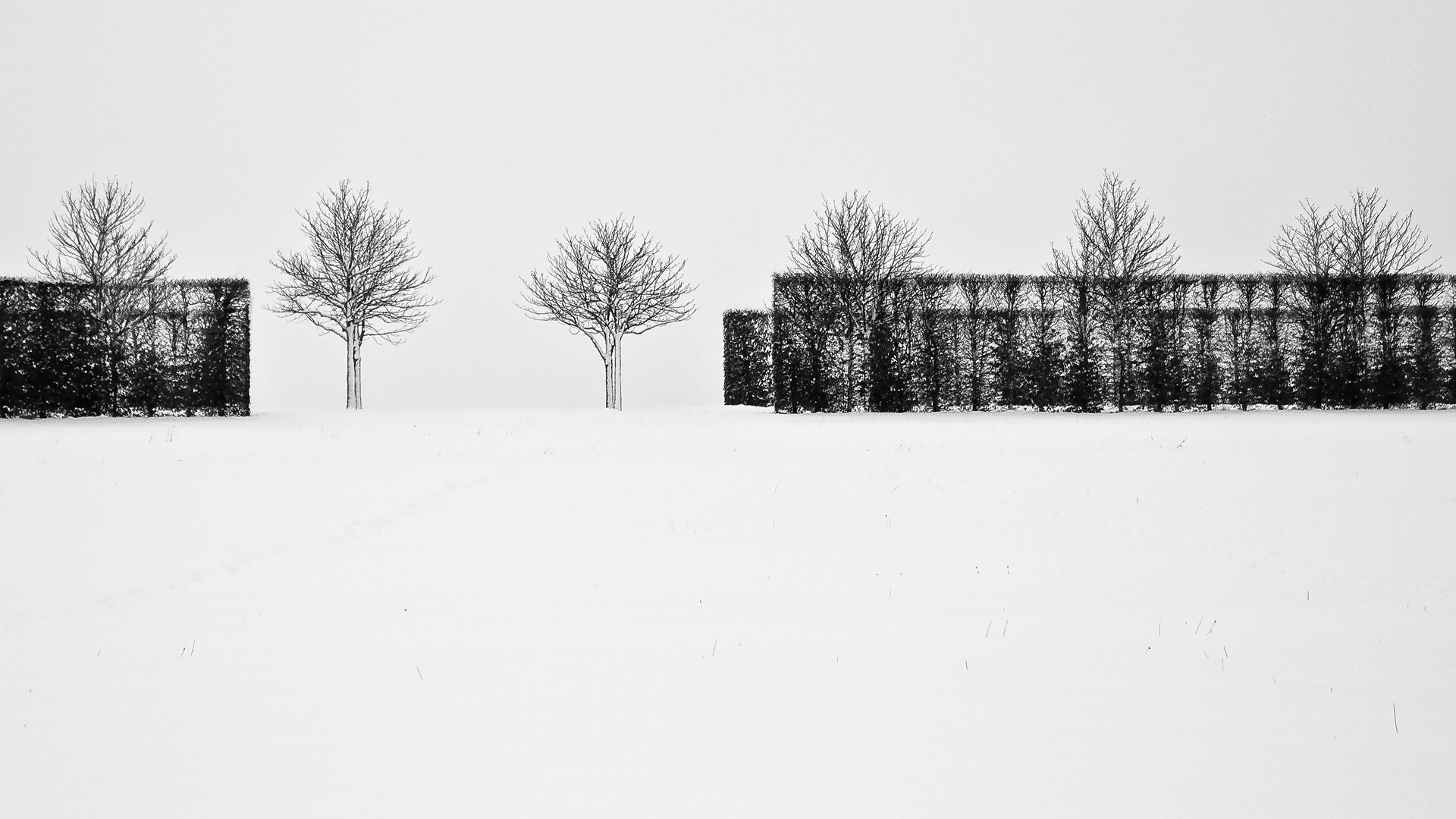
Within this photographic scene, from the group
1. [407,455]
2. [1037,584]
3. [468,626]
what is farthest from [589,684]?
[407,455]

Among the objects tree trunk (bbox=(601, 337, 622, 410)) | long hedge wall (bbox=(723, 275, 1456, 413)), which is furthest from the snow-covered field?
tree trunk (bbox=(601, 337, 622, 410))

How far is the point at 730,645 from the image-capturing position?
4.05 metres

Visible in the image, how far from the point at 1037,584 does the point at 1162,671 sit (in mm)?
1377

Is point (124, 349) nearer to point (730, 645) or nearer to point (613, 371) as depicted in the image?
point (613, 371)

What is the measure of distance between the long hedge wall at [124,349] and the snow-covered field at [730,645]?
41.0 feet

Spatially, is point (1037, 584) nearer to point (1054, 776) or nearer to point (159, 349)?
point (1054, 776)

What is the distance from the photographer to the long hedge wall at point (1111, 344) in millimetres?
20062

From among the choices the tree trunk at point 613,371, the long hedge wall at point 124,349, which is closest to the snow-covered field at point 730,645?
the long hedge wall at point 124,349

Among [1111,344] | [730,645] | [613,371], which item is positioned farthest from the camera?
[613,371]

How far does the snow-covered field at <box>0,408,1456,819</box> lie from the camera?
2818 mm

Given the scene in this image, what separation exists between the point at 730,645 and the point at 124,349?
21.1 m

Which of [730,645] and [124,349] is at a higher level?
[124,349]

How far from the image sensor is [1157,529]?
21.4 ft

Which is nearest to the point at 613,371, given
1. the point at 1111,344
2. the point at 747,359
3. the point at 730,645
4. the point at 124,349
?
the point at 747,359
